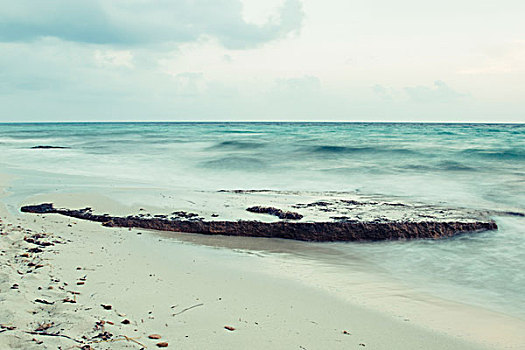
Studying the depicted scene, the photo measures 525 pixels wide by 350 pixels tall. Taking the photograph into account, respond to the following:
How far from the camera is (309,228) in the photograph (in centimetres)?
601

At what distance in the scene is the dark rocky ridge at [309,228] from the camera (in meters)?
5.98

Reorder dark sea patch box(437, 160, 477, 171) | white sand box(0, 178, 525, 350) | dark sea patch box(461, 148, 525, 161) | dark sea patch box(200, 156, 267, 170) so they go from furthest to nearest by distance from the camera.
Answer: dark sea patch box(461, 148, 525, 161), dark sea patch box(200, 156, 267, 170), dark sea patch box(437, 160, 477, 171), white sand box(0, 178, 525, 350)

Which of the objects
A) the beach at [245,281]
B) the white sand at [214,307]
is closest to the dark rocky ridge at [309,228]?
the beach at [245,281]

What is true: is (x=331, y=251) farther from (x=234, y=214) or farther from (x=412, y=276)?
(x=234, y=214)

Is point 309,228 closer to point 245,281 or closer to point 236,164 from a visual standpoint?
point 245,281

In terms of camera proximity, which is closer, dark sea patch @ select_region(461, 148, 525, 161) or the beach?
the beach

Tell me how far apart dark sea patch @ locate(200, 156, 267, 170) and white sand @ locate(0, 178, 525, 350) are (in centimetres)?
1311

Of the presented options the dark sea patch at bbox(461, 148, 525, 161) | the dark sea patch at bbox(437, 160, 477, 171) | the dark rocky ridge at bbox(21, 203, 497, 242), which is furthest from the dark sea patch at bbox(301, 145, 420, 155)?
the dark rocky ridge at bbox(21, 203, 497, 242)

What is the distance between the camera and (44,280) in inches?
146

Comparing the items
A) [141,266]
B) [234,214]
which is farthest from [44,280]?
[234,214]

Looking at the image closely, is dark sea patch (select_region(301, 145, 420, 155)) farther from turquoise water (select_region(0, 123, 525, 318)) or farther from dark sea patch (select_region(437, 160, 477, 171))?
dark sea patch (select_region(437, 160, 477, 171))

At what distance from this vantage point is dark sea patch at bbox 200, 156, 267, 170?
715 inches

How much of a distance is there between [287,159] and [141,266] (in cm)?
1755

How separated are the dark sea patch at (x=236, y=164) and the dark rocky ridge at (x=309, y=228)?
1162cm
